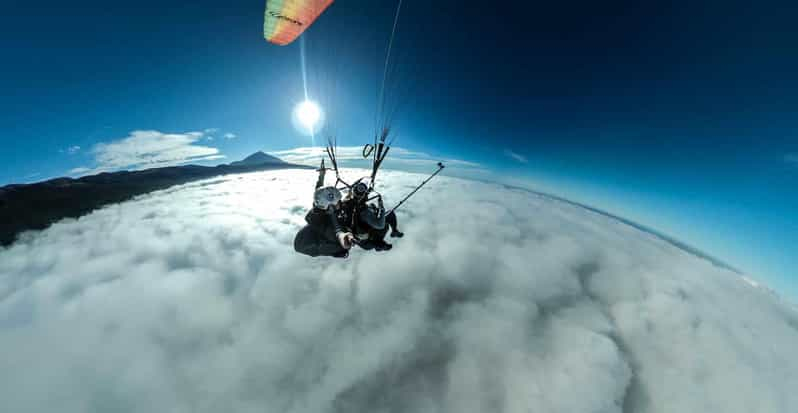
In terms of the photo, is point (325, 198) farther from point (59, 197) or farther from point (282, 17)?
A: point (59, 197)

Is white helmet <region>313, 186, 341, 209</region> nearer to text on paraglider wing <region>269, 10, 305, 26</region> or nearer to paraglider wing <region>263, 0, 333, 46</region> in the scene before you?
paraglider wing <region>263, 0, 333, 46</region>

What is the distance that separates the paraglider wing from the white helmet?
13.1 ft

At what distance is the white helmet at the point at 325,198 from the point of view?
4.05m

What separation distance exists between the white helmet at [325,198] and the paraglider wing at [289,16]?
399 centimetres

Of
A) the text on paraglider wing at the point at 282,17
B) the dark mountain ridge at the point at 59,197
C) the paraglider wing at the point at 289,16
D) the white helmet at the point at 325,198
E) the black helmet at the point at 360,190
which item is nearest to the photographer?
the white helmet at the point at 325,198

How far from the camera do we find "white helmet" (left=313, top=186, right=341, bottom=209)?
405 cm

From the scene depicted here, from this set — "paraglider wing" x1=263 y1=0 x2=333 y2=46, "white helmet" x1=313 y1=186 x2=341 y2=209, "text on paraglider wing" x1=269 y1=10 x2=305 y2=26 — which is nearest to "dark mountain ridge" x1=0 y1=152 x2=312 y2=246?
"paraglider wing" x1=263 y1=0 x2=333 y2=46

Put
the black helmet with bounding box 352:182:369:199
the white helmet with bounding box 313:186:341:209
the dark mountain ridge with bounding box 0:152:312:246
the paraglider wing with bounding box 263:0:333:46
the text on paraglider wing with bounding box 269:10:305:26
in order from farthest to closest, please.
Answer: the dark mountain ridge with bounding box 0:152:312:246, the text on paraglider wing with bounding box 269:10:305:26, the paraglider wing with bounding box 263:0:333:46, the black helmet with bounding box 352:182:369:199, the white helmet with bounding box 313:186:341:209

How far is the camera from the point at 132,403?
42.4 metres

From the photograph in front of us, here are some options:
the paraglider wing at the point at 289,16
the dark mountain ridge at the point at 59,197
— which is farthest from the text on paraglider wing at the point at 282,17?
the dark mountain ridge at the point at 59,197

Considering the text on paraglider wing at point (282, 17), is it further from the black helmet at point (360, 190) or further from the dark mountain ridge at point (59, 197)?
the dark mountain ridge at point (59, 197)

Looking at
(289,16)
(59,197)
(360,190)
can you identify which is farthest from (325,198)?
(59,197)

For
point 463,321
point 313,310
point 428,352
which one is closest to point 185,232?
point 313,310

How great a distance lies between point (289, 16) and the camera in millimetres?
5395
